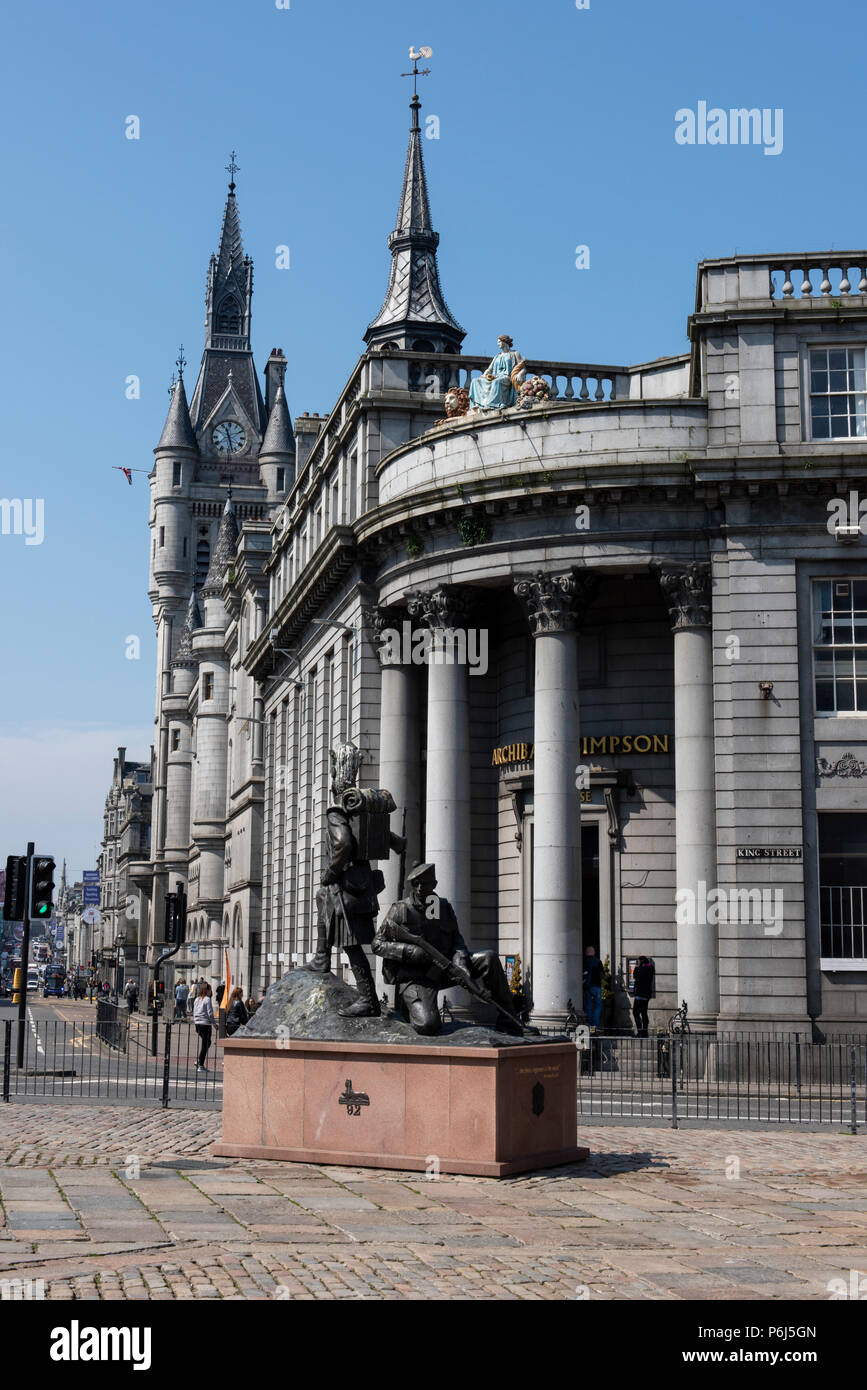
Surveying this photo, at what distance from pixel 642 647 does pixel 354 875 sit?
18.8 m

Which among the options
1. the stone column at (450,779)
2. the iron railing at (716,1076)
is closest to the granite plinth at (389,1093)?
the iron railing at (716,1076)

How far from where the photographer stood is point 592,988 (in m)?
33.2

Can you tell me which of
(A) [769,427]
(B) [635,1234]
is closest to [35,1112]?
(B) [635,1234]

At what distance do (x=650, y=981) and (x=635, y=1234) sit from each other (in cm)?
2102

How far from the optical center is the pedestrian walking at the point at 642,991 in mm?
32344

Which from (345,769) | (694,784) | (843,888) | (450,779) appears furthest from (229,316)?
(345,769)

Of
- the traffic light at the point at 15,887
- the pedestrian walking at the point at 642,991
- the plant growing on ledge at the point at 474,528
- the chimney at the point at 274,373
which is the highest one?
the chimney at the point at 274,373

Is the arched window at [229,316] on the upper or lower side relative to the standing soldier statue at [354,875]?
upper

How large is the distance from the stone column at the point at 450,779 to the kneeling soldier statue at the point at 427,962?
1673 centimetres

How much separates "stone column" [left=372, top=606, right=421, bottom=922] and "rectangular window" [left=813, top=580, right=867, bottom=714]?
10492 millimetres

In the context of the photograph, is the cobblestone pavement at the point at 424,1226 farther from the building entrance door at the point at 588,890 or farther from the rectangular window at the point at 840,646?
the building entrance door at the point at 588,890

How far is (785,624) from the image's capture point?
31312mm

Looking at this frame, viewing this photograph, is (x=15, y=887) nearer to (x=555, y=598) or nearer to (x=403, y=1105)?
(x=555, y=598)
